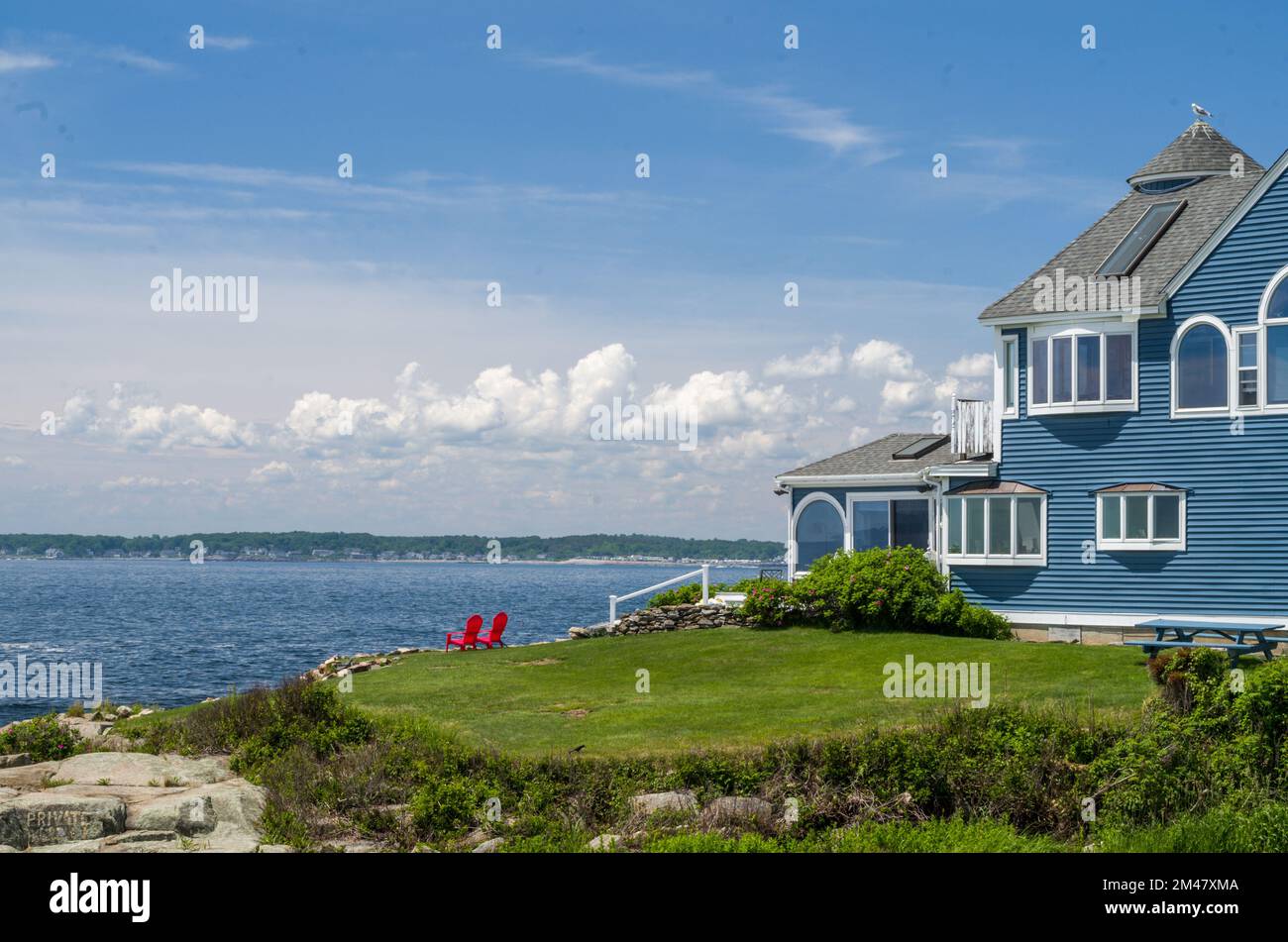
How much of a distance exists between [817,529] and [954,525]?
6062mm

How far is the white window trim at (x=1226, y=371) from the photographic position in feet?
79.3

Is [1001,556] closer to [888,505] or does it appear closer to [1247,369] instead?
[888,505]

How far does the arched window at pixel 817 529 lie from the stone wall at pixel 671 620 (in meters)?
4.33

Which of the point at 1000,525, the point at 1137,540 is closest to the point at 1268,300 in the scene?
the point at 1137,540

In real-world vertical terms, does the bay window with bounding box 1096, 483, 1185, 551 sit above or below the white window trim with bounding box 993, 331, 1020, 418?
below

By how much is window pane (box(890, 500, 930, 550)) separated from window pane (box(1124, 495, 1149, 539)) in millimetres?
6065

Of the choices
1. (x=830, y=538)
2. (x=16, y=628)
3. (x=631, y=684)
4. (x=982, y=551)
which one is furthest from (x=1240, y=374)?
(x=16, y=628)

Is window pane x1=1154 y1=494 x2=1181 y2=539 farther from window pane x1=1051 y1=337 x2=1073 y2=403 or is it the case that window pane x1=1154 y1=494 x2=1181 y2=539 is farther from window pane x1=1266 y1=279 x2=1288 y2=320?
window pane x1=1266 y1=279 x2=1288 y2=320

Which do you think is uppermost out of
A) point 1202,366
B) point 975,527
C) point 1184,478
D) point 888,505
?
point 1202,366

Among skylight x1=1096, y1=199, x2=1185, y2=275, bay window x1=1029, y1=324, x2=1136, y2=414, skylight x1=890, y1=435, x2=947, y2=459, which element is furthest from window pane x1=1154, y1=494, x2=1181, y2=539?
skylight x1=890, y1=435, x2=947, y2=459

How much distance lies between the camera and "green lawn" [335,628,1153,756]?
52.6 ft

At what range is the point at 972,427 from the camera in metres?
27.5

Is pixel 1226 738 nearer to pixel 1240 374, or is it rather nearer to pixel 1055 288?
pixel 1240 374
